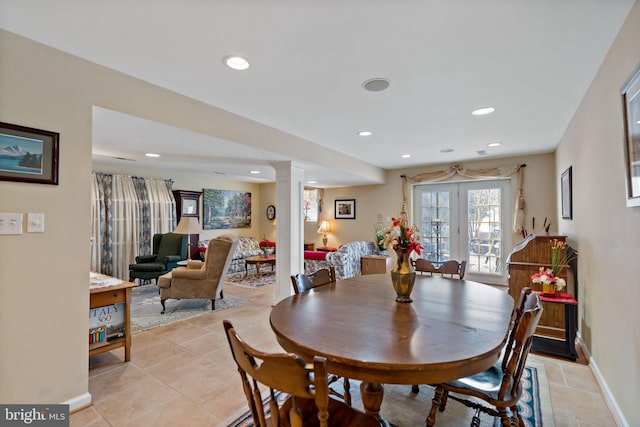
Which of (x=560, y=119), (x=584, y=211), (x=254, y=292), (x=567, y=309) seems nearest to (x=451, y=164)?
(x=560, y=119)

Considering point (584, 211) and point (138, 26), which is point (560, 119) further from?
point (138, 26)

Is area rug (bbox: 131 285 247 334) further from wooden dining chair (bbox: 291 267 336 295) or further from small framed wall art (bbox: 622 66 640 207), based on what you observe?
small framed wall art (bbox: 622 66 640 207)

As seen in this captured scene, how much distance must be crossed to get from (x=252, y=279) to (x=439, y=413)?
15.9 feet

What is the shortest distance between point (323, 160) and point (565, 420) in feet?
12.2

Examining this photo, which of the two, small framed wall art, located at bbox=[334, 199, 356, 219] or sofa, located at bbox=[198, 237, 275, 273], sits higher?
small framed wall art, located at bbox=[334, 199, 356, 219]

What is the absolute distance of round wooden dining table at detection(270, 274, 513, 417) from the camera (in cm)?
108

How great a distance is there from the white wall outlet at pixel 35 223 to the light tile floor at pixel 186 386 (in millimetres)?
1217

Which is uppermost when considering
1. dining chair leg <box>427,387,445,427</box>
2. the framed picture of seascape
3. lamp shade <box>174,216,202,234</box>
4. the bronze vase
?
the framed picture of seascape

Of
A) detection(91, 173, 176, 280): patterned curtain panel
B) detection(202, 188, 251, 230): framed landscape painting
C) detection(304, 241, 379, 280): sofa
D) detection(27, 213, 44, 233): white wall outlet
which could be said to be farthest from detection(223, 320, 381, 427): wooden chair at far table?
detection(202, 188, 251, 230): framed landscape painting

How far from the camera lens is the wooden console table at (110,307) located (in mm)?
2453

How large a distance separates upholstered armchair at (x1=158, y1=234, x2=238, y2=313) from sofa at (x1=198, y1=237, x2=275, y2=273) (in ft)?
7.29

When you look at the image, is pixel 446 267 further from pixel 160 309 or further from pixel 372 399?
pixel 160 309

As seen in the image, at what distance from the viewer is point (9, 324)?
5.68ft

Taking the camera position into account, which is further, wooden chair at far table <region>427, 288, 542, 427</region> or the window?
the window
